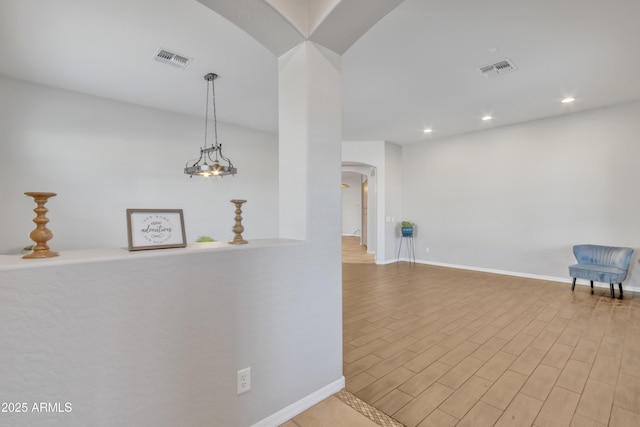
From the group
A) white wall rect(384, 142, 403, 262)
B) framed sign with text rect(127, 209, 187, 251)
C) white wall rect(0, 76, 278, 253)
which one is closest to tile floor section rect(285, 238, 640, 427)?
framed sign with text rect(127, 209, 187, 251)

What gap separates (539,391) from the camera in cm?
211

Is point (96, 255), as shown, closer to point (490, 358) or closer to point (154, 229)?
point (154, 229)

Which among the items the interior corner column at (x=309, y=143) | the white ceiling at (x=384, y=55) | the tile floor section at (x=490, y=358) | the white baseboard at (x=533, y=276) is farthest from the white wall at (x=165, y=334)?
the white baseboard at (x=533, y=276)

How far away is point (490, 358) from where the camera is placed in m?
2.57

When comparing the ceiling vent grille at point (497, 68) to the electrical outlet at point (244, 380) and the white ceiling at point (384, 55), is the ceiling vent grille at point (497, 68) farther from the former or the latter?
the electrical outlet at point (244, 380)

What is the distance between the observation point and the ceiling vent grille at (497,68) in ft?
11.1

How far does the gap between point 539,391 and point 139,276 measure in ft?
9.15

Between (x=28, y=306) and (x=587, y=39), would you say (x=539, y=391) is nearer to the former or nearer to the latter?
(x=28, y=306)

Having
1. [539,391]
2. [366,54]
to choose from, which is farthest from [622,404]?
[366,54]

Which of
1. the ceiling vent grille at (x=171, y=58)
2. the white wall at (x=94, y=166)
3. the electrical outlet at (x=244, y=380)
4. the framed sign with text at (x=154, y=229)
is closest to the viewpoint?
the framed sign with text at (x=154, y=229)

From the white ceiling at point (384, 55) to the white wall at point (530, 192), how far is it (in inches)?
23.9

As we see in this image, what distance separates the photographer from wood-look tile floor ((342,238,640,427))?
1.92 metres

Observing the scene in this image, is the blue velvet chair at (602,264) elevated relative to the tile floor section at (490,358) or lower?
elevated

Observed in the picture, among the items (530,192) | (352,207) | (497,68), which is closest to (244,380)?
(497,68)
